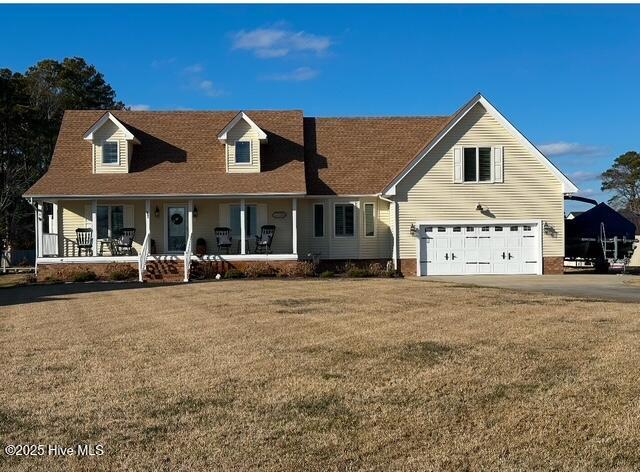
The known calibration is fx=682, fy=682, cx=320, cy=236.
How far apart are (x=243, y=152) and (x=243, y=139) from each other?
1.78 feet

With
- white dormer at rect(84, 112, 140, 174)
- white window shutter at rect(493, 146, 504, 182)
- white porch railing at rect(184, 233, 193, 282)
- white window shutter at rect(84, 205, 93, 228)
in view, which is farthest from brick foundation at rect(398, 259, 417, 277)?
white window shutter at rect(84, 205, 93, 228)

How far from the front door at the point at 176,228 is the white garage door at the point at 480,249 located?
31.5 ft

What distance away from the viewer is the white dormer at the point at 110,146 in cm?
2803

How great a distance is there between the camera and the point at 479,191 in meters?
27.2

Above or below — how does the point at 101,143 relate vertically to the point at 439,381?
above

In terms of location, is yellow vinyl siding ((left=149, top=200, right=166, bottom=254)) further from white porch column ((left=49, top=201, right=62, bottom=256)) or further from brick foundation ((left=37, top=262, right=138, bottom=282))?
white porch column ((left=49, top=201, right=62, bottom=256))

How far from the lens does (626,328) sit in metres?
10.6

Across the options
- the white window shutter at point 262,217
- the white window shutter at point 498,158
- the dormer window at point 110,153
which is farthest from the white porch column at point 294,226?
the white window shutter at point 498,158

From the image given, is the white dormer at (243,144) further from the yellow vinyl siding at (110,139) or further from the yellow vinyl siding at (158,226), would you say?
the yellow vinyl siding at (110,139)

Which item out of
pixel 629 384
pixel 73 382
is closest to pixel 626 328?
pixel 629 384

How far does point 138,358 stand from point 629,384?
5.88 meters

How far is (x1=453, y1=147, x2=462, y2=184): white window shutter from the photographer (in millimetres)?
27078

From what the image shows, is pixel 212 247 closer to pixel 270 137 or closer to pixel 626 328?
pixel 270 137

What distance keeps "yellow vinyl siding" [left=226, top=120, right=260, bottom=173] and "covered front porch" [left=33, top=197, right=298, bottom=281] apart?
1480mm
